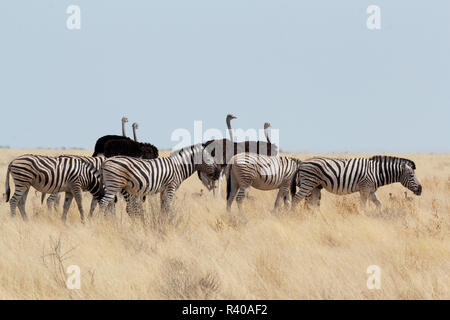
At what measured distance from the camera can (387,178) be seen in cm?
1352

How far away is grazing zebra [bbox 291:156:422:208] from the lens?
13242mm

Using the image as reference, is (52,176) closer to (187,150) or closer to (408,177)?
(187,150)

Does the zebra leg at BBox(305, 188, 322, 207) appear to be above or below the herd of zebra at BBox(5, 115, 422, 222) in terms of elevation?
below

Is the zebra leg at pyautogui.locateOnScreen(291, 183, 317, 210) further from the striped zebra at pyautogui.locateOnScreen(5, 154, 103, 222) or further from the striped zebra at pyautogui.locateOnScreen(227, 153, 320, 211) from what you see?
the striped zebra at pyautogui.locateOnScreen(5, 154, 103, 222)

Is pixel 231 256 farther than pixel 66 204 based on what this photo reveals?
No

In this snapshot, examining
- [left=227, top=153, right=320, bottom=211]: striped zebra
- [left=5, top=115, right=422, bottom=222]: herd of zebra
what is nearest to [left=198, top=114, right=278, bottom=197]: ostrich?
[left=5, top=115, right=422, bottom=222]: herd of zebra

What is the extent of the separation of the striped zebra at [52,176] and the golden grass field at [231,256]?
55cm

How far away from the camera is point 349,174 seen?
43.5 ft

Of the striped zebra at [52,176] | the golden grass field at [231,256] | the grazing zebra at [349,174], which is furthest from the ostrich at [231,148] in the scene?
the striped zebra at [52,176]

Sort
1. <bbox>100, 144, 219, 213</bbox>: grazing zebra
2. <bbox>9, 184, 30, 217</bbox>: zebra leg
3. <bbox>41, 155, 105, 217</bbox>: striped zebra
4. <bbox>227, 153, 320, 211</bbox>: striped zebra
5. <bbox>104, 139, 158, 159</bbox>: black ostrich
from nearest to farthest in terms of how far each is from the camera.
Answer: <bbox>100, 144, 219, 213</bbox>: grazing zebra
<bbox>9, 184, 30, 217</bbox>: zebra leg
<bbox>41, 155, 105, 217</bbox>: striped zebra
<bbox>227, 153, 320, 211</bbox>: striped zebra
<bbox>104, 139, 158, 159</bbox>: black ostrich

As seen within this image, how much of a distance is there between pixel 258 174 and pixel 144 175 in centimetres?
307

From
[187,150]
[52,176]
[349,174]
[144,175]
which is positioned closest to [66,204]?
[52,176]
